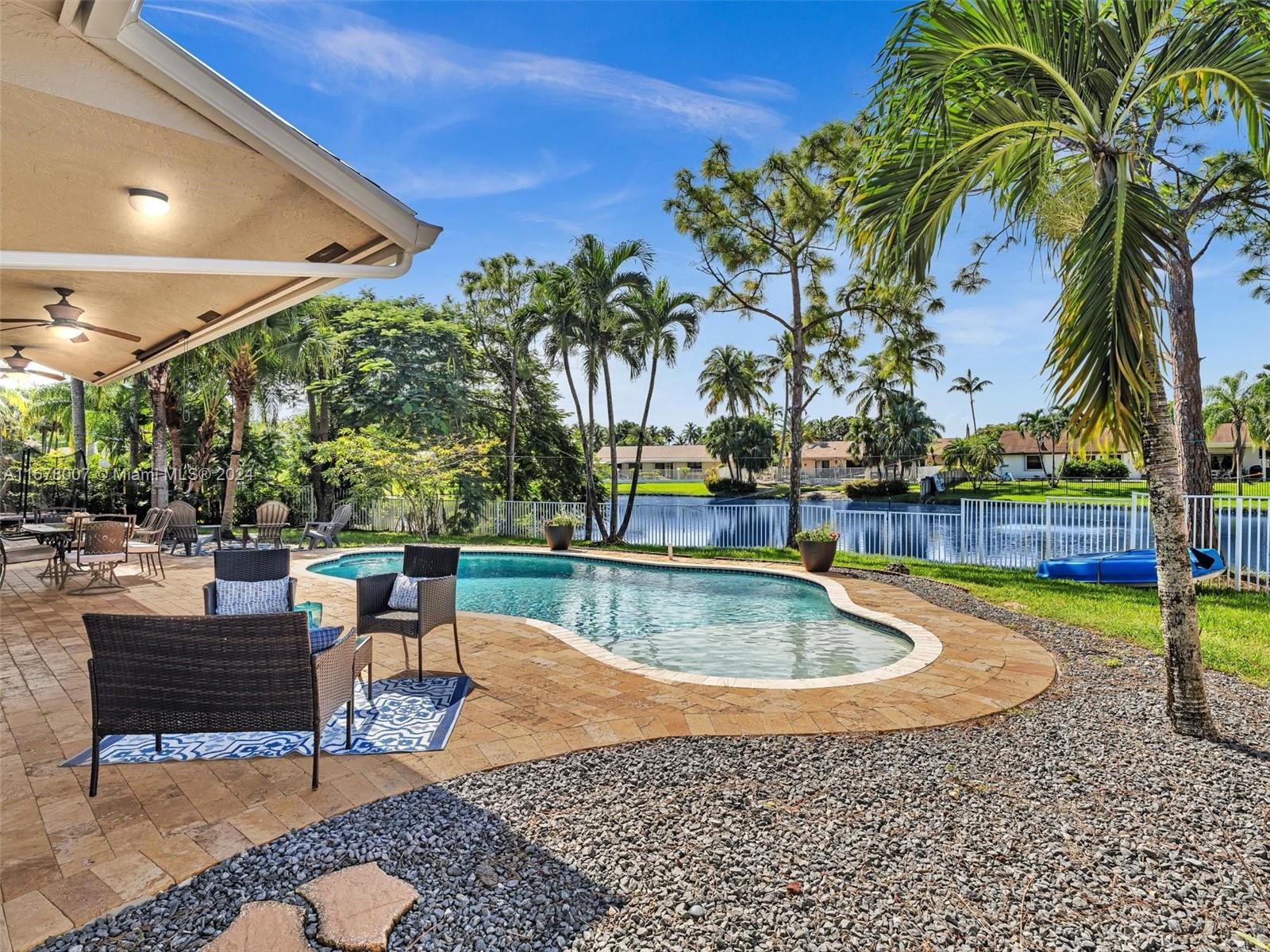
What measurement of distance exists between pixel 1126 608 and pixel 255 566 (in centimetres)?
893

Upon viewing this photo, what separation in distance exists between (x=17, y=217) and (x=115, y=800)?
9.82ft

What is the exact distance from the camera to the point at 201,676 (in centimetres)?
272

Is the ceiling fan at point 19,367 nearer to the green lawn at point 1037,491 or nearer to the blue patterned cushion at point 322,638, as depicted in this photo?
the blue patterned cushion at point 322,638

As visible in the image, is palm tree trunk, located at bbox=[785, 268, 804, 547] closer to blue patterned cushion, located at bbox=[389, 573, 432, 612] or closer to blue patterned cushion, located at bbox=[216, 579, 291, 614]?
blue patterned cushion, located at bbox=[389, 573, 432, 612]

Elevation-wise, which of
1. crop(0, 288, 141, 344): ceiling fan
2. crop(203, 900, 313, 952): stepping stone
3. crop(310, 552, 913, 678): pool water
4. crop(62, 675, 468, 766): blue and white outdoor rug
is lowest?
crop(310, 552, 913, 678): pool water

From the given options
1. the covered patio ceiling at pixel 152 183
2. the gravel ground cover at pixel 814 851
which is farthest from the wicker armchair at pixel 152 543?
the gravel ground cover at pixel 814 851

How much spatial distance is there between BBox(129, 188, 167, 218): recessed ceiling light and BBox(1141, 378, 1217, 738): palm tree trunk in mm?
5252

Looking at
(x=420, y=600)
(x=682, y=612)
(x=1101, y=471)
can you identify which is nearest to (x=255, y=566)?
(x=420, y=600)

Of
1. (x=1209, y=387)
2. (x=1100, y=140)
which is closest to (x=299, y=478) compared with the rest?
(x=1100, y=140)

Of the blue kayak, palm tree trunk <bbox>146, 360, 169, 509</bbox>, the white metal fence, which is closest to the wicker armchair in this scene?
palm tree trunk <bbox>146, 360, 169, 509</bbox>

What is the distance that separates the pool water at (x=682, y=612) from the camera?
5.91 meters

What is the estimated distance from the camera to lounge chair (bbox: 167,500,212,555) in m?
11.3

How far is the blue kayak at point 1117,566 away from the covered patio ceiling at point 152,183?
1012cm

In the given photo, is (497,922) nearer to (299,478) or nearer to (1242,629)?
(1242,629)
